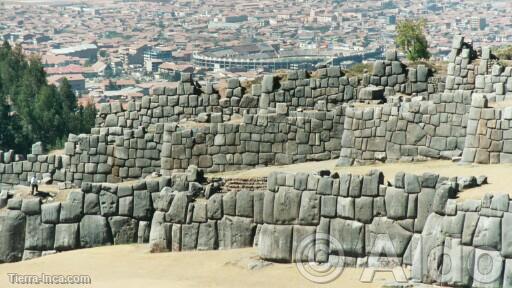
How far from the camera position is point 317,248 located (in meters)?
19.0

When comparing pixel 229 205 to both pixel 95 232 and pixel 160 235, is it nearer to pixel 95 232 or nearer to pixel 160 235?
pixel 160 235

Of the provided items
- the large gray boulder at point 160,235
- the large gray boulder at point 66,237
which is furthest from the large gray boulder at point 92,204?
the large gray boulder at point 160,235

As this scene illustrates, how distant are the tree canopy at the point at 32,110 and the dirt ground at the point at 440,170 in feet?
74.6

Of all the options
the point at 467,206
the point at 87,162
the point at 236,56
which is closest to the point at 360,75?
the point at 87,162

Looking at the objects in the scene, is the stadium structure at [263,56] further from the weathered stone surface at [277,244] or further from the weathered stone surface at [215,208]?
the weathered stone surface at [277,244]

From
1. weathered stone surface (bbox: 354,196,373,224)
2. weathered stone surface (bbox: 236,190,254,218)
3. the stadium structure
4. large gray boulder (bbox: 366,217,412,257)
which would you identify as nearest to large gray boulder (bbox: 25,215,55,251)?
weathered stone surface (bbox: 236,190,254,218)

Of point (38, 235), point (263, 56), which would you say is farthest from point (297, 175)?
point (263, 56)

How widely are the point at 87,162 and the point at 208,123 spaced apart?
2536mm

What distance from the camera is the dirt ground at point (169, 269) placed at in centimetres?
1812

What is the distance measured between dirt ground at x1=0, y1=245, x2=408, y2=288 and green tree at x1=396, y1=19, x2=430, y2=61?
20.2m

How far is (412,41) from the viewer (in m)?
43.9

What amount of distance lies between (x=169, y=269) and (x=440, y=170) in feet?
17.8

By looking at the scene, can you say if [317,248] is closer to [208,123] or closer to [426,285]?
[426,285]

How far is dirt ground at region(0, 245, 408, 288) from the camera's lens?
59.5ft
